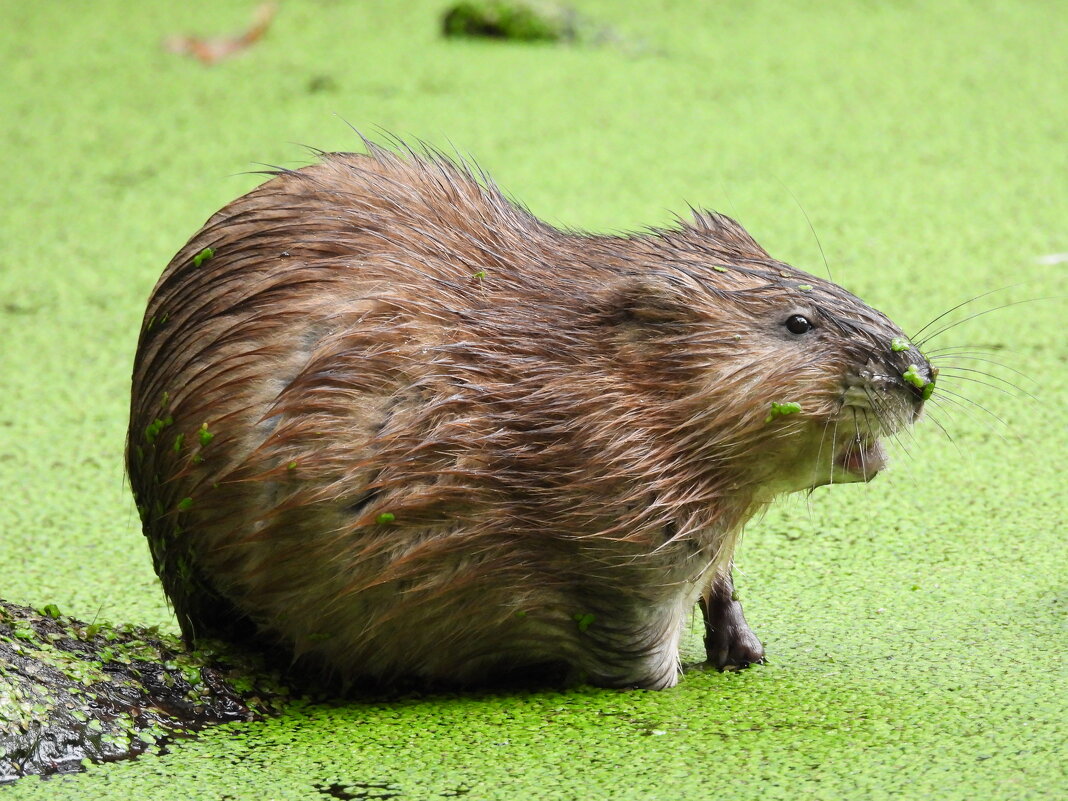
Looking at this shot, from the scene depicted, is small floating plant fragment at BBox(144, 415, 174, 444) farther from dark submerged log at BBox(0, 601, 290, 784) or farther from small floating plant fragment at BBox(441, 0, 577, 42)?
small floating plant fragment at BBox(441, 0, 577, 42)

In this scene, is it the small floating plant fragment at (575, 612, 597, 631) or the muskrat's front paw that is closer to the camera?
the small floating plant fragment at (575, 612, 597, 631)

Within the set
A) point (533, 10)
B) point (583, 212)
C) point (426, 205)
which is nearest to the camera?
point (426, 205)

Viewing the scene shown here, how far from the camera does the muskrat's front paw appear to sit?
2455 millimetres

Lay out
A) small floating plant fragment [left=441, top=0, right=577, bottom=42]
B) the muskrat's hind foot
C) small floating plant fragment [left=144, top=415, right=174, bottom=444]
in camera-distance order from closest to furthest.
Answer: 1. small floating plant fragment [left=144, top=415, right=174, bottom=444]
2. the muskrat's hind foot
3. small floating plant fragment [left=441, top=0, right=577, bottom=42]

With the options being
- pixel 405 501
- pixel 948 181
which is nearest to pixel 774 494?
pixel 405 501

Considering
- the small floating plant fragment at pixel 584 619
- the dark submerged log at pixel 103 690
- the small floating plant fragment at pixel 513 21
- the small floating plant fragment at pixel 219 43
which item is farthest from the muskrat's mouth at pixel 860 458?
the small floating plant fragment at pixel 219 43

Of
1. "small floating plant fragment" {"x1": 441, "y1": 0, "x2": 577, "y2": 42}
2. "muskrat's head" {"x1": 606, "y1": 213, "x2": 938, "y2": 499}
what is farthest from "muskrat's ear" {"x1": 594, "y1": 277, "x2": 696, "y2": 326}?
"small floating plant fragment" {"x1": 441, "y1": 0, "x2": 577, "y2": 42}

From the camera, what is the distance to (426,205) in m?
2.45

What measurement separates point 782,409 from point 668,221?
2227mm

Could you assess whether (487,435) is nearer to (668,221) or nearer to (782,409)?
(782,409)

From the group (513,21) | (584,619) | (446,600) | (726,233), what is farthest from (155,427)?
(513,21)

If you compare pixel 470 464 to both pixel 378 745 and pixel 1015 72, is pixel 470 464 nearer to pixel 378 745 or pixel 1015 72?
pixel 378 745

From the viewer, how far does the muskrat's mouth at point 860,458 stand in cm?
221

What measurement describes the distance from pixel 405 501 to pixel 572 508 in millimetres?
240
